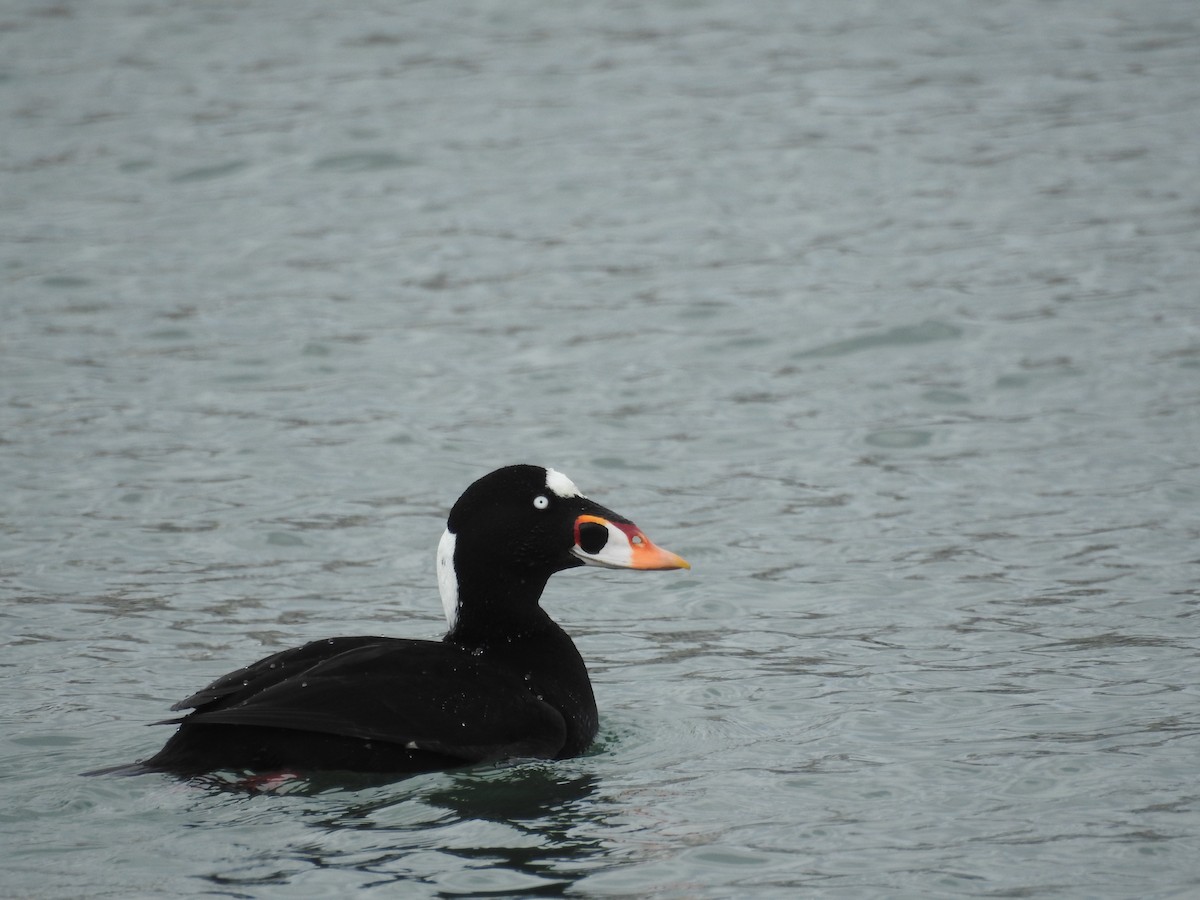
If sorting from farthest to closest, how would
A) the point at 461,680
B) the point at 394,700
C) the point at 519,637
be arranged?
the point at 519,637 → the point at 461,680 → the point at 394,700

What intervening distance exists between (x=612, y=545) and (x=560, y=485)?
276mm

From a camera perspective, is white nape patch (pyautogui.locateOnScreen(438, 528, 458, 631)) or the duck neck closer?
the duck neck

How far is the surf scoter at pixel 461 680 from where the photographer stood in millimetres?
5719

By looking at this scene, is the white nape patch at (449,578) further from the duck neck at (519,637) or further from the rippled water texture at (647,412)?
the rippled water texture at (647,412)

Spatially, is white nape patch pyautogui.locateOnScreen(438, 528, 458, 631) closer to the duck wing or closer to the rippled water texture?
the duck wing

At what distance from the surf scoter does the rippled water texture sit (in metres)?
0.12

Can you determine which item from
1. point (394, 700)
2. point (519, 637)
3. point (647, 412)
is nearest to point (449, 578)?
point (519, 637)

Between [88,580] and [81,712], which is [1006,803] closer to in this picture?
[81,712]

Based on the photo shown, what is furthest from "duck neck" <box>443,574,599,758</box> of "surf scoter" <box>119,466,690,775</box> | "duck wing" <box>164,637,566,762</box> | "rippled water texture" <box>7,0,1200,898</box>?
"rippled water texture" <box>7,0,1200,898</box>

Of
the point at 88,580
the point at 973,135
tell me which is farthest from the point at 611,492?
the point at 973,135

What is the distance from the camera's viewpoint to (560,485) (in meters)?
6.55

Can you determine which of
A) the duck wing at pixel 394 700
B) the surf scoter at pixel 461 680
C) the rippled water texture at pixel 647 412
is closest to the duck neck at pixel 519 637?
the surf scoter at pixel 461 680

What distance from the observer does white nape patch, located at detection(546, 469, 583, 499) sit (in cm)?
653

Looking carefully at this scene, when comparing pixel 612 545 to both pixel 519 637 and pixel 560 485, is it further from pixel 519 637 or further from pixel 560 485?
pixel 519 637
